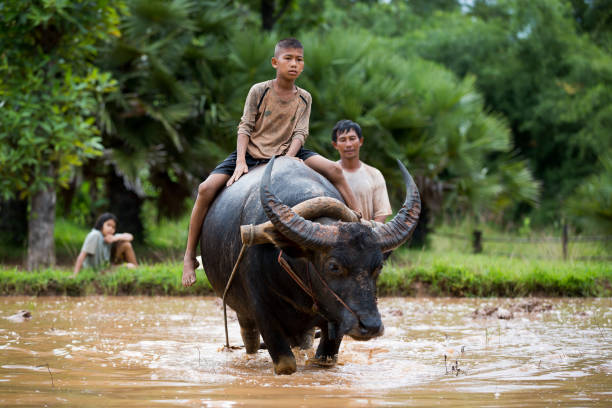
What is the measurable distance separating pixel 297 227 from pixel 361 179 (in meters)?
2.36

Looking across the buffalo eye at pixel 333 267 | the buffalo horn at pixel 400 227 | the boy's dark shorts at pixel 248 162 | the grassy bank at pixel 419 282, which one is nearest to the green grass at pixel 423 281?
the grassy bank at pixel 419 282

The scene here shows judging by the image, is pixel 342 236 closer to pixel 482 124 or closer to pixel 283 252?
pixel 283 252

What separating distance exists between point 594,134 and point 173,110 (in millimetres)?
12848

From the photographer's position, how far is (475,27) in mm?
25766

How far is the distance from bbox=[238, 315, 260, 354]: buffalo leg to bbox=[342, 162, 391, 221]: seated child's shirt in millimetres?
1330

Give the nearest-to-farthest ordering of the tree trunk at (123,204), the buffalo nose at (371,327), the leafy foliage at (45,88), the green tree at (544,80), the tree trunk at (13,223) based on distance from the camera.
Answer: the buffalo nose at (371,327) < the leafy foliage at (45,88) < the tree trunk at (13,223) < the tree trunk at (123,204) < the green tree at (544,80)

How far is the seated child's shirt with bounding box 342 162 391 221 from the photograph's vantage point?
6039 millimetres

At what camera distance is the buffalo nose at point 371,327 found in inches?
146

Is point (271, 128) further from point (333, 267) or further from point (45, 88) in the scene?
point (45, 88)

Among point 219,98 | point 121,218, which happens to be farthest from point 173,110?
point 121,218

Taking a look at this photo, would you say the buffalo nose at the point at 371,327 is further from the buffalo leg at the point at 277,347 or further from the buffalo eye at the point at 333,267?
the buffalo leg at the point at 277,347

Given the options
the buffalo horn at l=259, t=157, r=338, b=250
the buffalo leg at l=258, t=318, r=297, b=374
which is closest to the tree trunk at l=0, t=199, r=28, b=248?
the buffalo leg at l=258, t=318, r=297, b=374

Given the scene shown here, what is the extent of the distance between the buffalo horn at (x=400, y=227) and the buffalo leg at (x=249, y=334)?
1740 mm

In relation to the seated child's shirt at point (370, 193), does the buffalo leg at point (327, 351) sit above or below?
below
